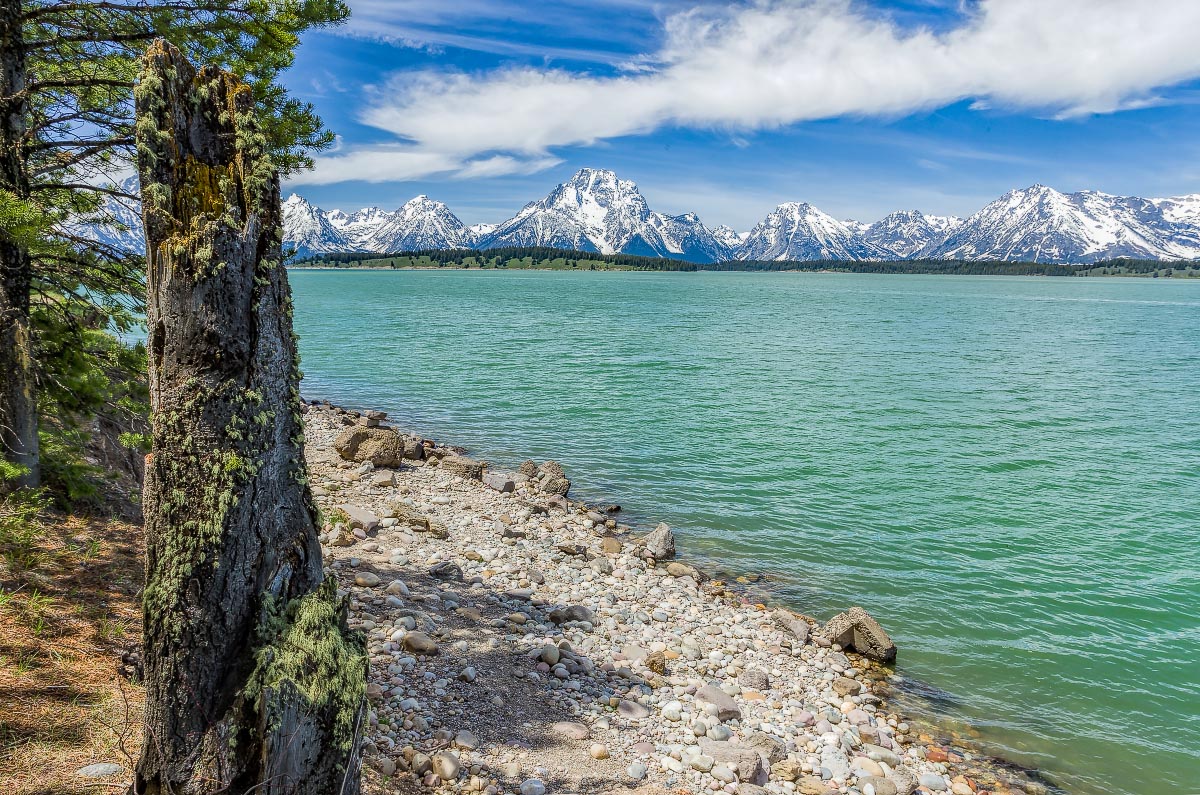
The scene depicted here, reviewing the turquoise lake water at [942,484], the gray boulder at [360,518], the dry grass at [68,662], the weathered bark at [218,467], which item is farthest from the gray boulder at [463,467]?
the weathered bark at [218,467]

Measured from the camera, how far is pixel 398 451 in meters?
22.1

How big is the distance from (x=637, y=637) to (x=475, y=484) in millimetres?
10176

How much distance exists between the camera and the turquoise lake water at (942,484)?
12898mm

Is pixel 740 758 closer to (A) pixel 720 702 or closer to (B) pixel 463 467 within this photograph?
(A) pixel 720 702

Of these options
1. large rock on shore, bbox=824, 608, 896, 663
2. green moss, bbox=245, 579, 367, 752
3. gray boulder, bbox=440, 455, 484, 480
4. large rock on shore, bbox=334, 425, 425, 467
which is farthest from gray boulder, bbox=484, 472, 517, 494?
green moss, bbox=245, 579, 367, 752

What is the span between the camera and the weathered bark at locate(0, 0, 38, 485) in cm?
820

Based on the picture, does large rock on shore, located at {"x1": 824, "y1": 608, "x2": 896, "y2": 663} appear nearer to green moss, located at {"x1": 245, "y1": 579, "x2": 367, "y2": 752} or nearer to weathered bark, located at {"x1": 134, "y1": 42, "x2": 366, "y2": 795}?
green moss, located at {"x1": 245, "y1": 579, "x2": 367, "y2": 752}

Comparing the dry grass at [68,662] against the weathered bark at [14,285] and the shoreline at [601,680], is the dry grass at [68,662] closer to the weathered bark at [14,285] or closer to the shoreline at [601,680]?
the weathered bark at [14,285]

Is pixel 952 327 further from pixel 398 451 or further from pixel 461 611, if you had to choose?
pixel 461 611

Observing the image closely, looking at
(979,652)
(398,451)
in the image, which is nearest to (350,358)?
(398,451)

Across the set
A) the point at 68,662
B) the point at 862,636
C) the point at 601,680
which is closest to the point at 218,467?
the point at 68,662

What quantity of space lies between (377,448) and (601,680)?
1414 centimetres

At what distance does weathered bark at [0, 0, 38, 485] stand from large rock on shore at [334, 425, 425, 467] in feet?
40.9

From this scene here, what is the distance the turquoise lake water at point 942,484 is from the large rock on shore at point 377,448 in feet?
13.4
